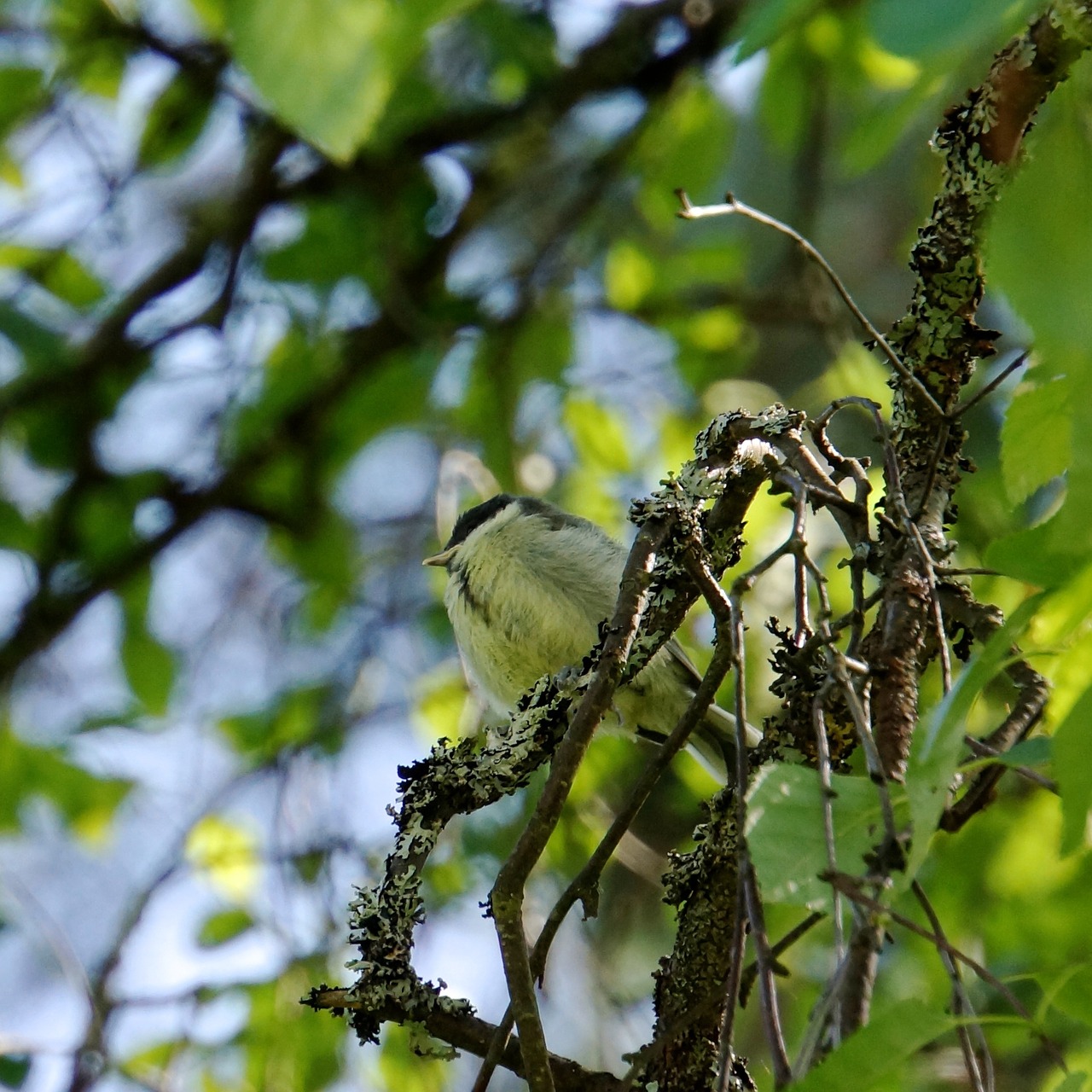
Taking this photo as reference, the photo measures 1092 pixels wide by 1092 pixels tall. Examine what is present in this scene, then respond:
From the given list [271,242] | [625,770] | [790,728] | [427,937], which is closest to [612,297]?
[271,242]

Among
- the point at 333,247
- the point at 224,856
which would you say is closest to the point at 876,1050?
the point at 224,856

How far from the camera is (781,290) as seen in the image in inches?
201

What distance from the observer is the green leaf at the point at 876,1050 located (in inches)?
39.1

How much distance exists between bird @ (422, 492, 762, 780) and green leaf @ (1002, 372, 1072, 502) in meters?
1.80

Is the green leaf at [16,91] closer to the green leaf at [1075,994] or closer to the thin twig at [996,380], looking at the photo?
the thin twig at [996,380]

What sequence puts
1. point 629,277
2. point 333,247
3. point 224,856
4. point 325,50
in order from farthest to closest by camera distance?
1. point 629,277
2. point 333,247
3. point 224,856
4. point 325,50

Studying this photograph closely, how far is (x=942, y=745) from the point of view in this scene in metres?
1.02

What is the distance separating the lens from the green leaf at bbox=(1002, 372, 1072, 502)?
1.44 metres

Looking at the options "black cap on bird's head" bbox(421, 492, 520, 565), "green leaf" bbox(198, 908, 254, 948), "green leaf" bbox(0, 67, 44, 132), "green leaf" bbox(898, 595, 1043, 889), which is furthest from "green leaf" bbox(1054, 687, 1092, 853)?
"green leaf" bbox(0, 67, 44, 132)

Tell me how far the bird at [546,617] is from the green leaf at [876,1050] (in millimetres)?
2234

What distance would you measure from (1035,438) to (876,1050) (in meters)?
0.78

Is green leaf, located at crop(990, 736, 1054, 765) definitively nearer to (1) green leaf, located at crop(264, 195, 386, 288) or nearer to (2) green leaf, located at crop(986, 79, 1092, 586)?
(2) green leaf, located at crop(986, 79, 1092, 586)

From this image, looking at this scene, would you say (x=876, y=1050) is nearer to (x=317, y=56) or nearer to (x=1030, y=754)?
→ (x=1030, y=754)

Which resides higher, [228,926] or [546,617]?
[546,617]
